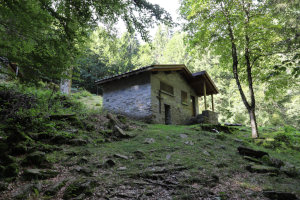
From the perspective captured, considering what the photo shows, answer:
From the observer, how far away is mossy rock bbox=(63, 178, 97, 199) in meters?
2.90

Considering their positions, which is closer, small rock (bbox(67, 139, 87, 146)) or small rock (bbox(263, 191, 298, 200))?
small rock (bbox(263, 191, 298, 200))

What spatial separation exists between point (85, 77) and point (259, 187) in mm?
23615

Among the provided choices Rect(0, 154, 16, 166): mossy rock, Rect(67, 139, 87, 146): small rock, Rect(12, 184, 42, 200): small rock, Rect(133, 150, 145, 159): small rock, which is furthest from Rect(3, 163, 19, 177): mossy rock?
Rect(133, 150, 145, 159): small rock

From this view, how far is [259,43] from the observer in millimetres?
9836

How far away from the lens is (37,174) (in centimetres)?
325

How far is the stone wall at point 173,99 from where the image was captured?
39.2 feet

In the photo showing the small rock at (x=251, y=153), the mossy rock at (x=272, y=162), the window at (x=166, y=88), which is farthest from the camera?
the window at (x=166, y=88)

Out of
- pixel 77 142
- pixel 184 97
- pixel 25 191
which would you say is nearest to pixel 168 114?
pixel 184 97

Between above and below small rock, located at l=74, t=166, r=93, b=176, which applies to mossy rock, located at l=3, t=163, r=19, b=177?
above

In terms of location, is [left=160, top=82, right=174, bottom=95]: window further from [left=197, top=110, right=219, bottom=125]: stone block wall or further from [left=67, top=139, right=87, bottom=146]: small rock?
[left=67, top=139, right=87, bottom=146]: small rock

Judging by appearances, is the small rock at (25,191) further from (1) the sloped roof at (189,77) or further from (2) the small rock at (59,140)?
(1) the sloped roof at (189,77)

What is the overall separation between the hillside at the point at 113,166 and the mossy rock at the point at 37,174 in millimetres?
16

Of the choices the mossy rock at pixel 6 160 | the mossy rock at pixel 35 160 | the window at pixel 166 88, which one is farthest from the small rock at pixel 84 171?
the window at pixel 166 88

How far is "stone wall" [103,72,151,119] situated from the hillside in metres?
4.69
